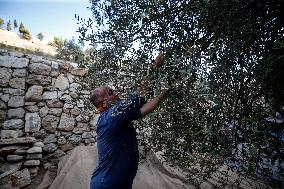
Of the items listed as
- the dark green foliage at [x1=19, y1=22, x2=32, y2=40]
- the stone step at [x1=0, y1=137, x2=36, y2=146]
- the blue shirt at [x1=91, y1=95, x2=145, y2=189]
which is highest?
the dark green foliage at [x1=19, y1=22, x2=32, y2=40]

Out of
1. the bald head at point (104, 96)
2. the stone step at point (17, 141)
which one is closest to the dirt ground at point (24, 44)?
the stone step at point (17, 141)

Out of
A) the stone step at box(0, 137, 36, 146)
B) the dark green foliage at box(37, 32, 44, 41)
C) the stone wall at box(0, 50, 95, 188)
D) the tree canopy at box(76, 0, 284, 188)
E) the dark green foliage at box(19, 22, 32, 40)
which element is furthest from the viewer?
the dark green foliage at box(37, 32, 44, 41)

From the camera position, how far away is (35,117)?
777cm

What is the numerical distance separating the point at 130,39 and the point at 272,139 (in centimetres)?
181

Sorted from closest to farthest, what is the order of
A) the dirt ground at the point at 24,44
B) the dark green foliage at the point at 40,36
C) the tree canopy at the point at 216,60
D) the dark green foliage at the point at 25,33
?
the tree canopy at the point at 216,60 → the dirt ground at the point at 24,44 → the dark green foliage at the point at 25,33 → the dark green foliage at the point at 40,36

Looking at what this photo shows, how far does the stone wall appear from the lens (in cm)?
736

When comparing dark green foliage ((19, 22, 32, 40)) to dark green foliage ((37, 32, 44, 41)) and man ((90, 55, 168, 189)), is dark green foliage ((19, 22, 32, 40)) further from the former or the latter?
man ((90, 55, 168, 189))

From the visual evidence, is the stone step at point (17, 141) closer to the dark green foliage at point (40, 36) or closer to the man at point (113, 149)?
the man at point (113, 149)

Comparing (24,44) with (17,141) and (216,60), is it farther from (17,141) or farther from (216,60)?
(216,60)

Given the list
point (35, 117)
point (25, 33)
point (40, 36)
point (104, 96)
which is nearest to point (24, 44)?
point (25, 33)

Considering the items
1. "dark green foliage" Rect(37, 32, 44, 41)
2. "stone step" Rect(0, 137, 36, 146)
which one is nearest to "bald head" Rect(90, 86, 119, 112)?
"stone step" Rect(0, 137, 36, 146)

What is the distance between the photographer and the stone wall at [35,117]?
290 inches

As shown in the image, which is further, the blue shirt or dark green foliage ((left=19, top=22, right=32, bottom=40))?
dark green foliage ((left=19, top=22, right=32, bottom=40))

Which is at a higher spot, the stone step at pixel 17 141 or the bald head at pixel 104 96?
the bald head at pixel 104 96
